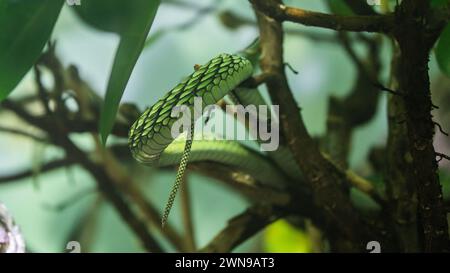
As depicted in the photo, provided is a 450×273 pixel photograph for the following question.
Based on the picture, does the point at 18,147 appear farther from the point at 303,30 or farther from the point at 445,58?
the point at 445,58

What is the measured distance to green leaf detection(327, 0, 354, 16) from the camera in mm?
1037

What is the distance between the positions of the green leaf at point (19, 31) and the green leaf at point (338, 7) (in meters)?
0.49

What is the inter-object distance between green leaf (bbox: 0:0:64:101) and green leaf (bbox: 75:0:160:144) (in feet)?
0.31

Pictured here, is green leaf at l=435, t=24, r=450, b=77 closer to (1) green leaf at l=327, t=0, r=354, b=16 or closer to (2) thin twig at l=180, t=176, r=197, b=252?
(1) green leaf at l=327, t=0, r=354, b=16

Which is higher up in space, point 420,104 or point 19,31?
point 19,31

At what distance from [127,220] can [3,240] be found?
45 centimetres

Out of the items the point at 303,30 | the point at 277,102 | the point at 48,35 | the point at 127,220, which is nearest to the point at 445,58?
the point at 277,102

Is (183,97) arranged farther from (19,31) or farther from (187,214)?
(187,214)

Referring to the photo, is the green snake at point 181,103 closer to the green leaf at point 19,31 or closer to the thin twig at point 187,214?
the green leaf at point 19,31

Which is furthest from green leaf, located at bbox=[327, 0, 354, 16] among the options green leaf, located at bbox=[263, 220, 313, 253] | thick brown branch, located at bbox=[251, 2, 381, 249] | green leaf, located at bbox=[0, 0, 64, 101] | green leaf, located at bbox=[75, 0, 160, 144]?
green leaf, located at bbox=[263, 220, 313, 253]

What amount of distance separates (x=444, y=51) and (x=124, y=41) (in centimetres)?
49

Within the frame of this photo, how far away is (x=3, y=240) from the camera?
0.97 metres

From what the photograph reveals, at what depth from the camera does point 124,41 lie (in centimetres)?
86

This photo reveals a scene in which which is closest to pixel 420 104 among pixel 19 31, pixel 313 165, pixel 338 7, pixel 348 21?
pixel 348 21
